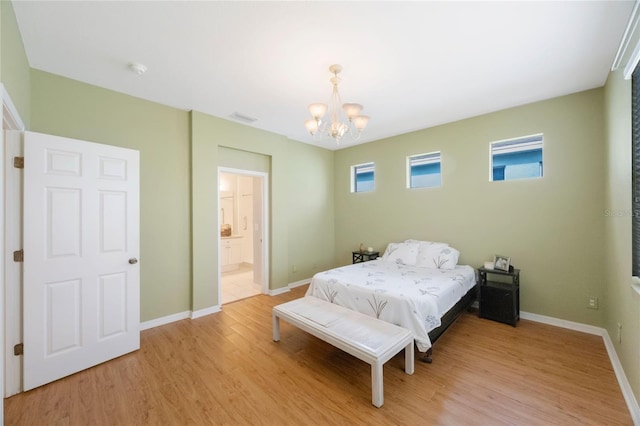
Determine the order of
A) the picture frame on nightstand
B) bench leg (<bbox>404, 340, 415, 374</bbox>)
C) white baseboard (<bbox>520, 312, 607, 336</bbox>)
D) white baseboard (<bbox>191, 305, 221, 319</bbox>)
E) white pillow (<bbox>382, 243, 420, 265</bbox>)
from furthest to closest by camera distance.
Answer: white pillow (<bbox>382, 243, 420, 265</bbox>)
white baseboard (<bbox>191, 305, 221, 319</bbox>)
the picture frame on nightstand
white baseboard (<bbox>520, 312, 607, 336</bbox>)
bench leg (<bbox>404, 340, 415, 374</bbox>)

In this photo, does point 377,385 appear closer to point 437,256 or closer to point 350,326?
point 350,326

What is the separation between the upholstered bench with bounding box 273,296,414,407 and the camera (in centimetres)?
199

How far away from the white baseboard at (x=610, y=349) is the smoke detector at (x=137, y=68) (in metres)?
4.72

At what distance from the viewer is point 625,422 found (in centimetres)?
179

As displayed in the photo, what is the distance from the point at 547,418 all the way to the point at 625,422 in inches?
19.0

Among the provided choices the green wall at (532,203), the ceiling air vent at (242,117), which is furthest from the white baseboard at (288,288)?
the ceiling air vent at (242,117)

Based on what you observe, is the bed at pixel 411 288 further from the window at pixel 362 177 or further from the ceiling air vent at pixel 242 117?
the ceiling air vent at pixel 242 117

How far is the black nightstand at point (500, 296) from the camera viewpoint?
324cm

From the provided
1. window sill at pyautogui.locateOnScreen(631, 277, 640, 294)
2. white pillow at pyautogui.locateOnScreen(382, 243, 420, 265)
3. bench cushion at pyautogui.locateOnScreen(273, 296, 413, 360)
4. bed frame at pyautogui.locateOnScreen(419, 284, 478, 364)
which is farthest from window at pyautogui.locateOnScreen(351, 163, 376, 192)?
window sill at pyautogui.locateOnScreen(631, 277, 640, 294)

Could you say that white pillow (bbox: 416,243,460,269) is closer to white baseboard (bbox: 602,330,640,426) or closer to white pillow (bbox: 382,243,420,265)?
white pillow (bbox: 382,243,420,265)

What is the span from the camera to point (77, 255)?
7.92 feet

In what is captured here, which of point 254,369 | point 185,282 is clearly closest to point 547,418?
point 254,369

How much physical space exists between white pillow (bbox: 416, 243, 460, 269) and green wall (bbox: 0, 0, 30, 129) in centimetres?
446

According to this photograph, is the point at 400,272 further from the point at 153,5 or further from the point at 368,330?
the point at 153,5
